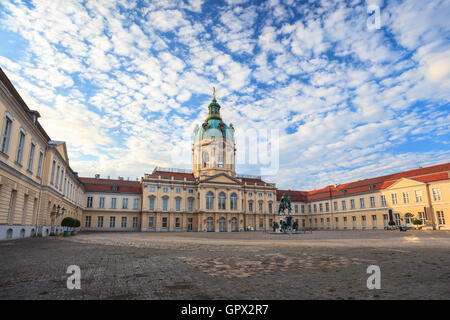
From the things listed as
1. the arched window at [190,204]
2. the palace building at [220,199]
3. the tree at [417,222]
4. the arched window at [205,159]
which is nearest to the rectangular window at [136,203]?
the palace building at [220,199]

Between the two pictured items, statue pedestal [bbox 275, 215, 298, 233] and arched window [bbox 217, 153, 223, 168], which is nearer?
statue pedestal [bbox 275, 215, 298, 233]

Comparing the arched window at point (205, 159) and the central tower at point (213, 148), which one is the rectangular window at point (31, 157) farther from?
the arched window at point (205, 159)

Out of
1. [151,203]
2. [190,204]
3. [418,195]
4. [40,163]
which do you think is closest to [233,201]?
[190,204]

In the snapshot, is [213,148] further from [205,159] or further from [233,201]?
[233,201]

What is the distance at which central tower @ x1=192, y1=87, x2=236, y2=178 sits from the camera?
221 ft

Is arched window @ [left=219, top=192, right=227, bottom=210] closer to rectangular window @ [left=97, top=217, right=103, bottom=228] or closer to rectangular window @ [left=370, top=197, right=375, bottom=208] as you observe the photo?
rectangular window @ [left=97, top=217, right=103, bottom=228]

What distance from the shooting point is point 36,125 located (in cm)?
2097

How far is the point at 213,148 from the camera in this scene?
67.6 meters

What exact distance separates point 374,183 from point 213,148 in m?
36.6

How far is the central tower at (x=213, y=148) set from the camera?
67.5 m

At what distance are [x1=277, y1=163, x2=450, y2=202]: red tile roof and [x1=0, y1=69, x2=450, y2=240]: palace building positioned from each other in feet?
0.53

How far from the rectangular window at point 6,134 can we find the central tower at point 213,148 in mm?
50112

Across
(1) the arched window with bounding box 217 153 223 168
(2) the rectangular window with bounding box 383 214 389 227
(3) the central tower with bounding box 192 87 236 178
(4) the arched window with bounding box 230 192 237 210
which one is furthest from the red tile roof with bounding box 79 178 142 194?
(2) the rectangular window with bounding box 383 214 389 227
